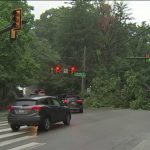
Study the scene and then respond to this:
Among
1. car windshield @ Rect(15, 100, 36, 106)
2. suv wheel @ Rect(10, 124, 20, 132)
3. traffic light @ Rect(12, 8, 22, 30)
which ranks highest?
traffic light @ Rect(12, 8, 22, 30)

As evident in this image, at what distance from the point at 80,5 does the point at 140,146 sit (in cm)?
5934

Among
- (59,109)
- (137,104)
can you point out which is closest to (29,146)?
(59,109)

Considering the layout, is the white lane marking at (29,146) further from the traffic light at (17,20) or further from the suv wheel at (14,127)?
the traffic light at (17,20)

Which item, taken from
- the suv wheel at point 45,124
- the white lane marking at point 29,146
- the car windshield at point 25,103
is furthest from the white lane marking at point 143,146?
the car windshield at point 25,103

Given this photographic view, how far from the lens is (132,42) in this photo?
235 ft

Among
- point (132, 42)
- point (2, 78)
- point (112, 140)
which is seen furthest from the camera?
point (132, 42)

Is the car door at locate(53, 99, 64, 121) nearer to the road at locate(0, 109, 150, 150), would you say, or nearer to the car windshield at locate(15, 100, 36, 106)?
the road at locate(0, 109, 150, 150)

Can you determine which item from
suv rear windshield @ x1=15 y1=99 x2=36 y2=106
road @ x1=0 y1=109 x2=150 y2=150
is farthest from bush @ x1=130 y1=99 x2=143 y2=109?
suv rear windshield @ x1=15 y1=99 x2=36 y2=106

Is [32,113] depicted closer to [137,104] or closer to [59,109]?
[59,109]

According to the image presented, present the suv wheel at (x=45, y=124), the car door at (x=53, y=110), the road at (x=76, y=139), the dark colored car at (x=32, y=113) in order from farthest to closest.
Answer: the car door at (x=53, y=110) → the suv wheel at (x=45, y=124) → the dark colored car at (x=32, y=113) → the road at (x=76, y=139)

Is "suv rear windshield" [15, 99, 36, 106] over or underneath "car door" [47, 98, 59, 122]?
over

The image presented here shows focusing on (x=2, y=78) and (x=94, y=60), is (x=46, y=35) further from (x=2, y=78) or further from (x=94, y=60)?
(x=2, y=78)

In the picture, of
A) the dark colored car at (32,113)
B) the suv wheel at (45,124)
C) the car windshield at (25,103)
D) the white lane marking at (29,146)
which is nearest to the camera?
the white lane marking at (29,146)

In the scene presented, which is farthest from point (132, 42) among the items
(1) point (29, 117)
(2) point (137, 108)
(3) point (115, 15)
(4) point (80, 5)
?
(1) point (29, 117)
